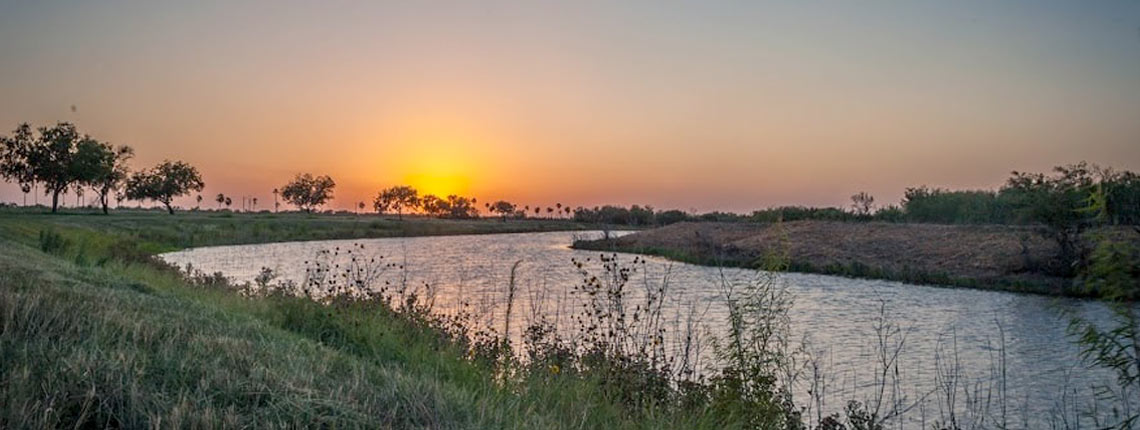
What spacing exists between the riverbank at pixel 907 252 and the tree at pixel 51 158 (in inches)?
2274

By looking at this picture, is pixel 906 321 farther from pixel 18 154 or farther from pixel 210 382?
pixel 18 154

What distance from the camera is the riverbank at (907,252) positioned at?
28.1m

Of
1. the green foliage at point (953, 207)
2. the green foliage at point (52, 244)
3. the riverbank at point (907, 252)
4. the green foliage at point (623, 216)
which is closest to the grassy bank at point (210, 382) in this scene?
the riverbank at point (907, 252)

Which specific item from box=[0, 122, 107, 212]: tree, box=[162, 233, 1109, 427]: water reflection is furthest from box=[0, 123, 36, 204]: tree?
box=[162, 233, 1109, 427]: water reflection

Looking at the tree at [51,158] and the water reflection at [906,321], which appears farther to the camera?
the tree at [51,158]

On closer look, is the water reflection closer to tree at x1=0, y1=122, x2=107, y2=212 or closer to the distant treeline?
the distant treeline

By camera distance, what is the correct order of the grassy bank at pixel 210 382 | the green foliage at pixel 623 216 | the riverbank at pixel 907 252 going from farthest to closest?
the green foliage at pixel 623 216 → the riverbank at pixel 907 252 → the grassy bank at pixel 210 382

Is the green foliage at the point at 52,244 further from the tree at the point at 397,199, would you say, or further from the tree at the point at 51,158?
the tree at the point at 397,199

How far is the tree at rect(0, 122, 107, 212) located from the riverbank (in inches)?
2274

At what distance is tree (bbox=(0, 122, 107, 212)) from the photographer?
72.4m

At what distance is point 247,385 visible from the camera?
4078 millimetres

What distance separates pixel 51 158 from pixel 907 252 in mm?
79563

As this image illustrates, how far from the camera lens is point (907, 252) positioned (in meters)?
36.2

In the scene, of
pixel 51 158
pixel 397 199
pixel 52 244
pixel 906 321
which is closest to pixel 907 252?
pixel 906 321
